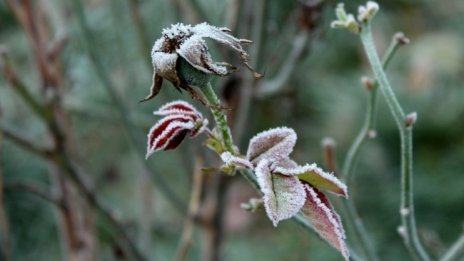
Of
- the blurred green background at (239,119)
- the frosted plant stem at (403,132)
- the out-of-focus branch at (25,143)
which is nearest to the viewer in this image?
the frosted plant stem at (403,132)

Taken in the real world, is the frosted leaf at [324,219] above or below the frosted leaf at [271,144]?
below

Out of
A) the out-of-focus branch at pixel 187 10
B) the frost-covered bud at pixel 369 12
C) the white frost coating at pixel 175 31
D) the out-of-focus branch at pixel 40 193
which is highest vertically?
the out-of-focus branch at pixel 187 10

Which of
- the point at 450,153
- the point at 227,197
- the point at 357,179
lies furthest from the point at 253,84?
the point at 450,153

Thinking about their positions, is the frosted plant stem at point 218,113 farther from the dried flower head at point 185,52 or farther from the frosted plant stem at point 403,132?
the frosted plant stem at point 403,132

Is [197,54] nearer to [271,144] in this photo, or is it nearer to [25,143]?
[271,144]

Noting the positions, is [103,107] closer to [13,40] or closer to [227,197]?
[13,40]

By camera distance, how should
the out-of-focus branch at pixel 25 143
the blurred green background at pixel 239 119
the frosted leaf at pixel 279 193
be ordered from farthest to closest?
1. the blurred green background at pixel 239 119
2. the out-of-focus branch at pixel 25 143
3. the frosted leaf at pixel 279 193

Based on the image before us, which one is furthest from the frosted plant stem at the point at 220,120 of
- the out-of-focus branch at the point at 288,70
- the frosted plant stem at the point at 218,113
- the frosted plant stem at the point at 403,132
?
the out-of-focus branch at the point at 288,70
